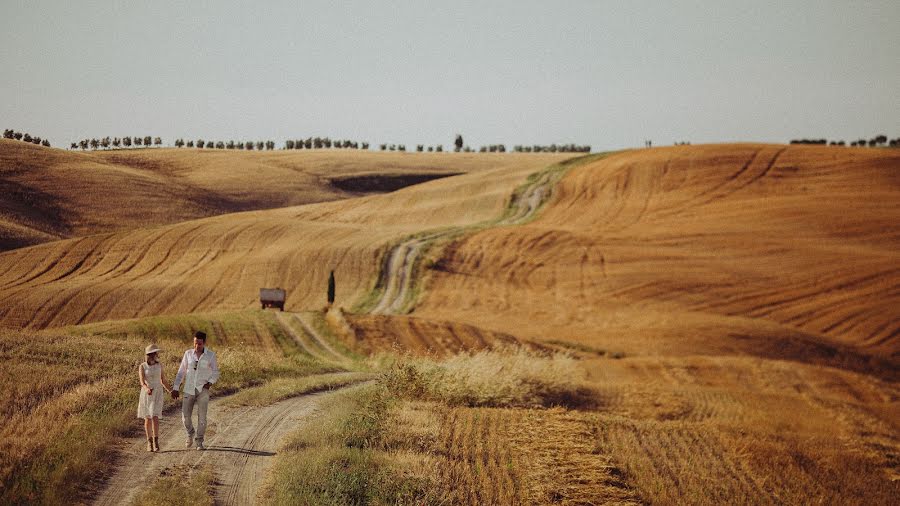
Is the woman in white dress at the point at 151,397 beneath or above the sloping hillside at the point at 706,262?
above

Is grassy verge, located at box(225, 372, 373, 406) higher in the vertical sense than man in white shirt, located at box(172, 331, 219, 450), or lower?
lower

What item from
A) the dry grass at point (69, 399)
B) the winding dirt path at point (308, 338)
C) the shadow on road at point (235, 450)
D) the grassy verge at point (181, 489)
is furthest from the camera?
the winding dirt path at point (308, 338)

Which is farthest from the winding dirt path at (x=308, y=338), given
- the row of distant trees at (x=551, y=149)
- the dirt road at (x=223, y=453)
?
the row of distant trees at (x=551, y=149)

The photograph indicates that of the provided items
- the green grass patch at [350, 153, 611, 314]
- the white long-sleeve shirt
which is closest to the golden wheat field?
the green grass patch at [350, 153, 611, 314]

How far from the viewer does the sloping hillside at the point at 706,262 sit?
46188mm

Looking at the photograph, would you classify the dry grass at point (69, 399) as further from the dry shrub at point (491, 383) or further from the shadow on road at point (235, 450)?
the dry shrub at point (491, 383)

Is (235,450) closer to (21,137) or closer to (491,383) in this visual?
(491,383)

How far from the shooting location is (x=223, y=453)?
14133 millimetres

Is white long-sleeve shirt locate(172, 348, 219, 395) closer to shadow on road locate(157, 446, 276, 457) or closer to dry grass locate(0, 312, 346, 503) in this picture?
shadow on road locate(157, 446, 276, 457)

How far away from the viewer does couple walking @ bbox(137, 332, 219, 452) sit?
13906mm

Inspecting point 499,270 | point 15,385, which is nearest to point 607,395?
point 15,385

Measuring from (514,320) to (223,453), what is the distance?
36.9m

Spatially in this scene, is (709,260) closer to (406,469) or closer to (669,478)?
(669,478)

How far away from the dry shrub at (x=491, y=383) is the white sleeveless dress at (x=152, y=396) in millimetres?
7928
